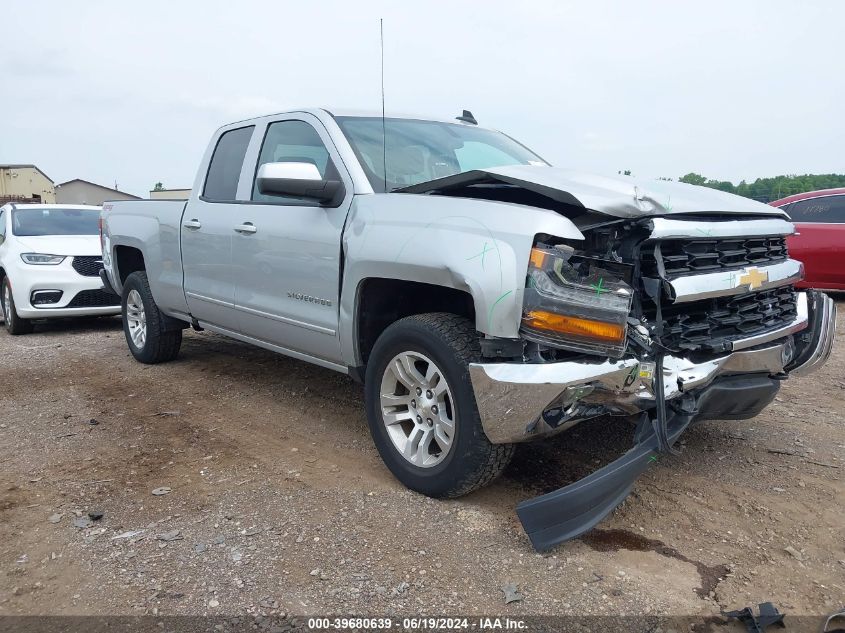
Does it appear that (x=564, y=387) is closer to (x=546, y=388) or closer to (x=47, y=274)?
(x=546, y=388)

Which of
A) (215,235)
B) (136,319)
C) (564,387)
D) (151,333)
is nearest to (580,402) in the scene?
(564,387)

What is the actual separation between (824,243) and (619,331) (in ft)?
22.7

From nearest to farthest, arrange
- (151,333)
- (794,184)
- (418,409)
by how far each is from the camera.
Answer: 1. (418,409)
2. (151,333)
3. (794,184)

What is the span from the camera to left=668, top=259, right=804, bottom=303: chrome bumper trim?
2.72 metres

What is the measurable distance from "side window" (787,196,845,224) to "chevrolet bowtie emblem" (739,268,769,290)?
607cm

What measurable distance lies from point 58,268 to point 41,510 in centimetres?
543

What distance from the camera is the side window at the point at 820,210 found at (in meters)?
8.15

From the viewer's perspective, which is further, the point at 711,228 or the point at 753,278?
the point at 753,278

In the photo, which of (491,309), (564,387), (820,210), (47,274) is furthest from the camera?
(820,210)

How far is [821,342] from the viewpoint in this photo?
352cm

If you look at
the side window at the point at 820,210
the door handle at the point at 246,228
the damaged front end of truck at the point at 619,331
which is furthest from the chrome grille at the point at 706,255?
the side window at the point at 820,210

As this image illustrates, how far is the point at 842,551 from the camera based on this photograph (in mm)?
2701

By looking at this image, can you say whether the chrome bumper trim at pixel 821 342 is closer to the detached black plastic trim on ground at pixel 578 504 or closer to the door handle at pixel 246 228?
the detached black plastic trim on ground at pixel 578 504

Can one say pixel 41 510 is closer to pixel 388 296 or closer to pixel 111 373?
pixel 388 296
